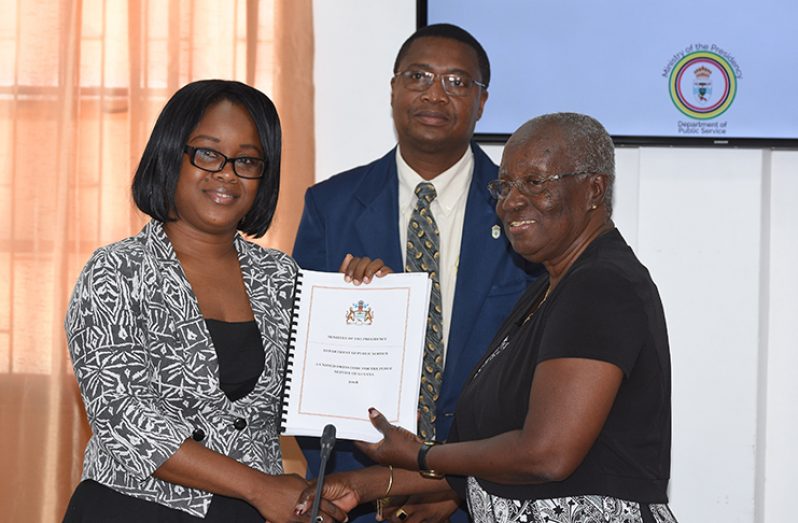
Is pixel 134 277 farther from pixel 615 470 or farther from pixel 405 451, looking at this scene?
pixel 615 470

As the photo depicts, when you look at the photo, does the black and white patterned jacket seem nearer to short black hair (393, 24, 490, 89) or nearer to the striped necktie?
the striped necktie

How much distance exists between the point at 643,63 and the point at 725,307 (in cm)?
102

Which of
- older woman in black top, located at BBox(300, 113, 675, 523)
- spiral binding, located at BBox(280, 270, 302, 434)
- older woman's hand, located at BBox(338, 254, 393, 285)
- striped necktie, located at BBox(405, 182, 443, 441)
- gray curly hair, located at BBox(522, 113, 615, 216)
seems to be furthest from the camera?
striped necktie, located at BBox(405, 182, 443, 441)

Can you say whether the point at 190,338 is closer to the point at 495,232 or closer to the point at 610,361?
the point at 610,361

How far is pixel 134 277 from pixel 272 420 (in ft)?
1.52

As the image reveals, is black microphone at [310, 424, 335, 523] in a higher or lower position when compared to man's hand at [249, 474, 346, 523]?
higher

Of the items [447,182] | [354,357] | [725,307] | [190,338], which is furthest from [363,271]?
[725,307]

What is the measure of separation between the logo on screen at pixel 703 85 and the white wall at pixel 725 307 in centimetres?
17

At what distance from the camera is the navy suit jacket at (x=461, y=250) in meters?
2.68

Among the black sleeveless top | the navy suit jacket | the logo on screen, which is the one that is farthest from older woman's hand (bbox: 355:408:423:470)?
the logo on screen

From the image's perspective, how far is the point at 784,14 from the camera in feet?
12.6

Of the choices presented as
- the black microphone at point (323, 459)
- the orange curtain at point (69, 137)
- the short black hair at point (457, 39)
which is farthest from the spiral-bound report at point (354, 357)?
the orange curtain at point (69, 137)

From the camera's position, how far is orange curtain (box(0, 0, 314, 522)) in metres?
3.87

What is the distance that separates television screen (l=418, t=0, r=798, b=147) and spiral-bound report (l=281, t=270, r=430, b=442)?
163 centimetres
